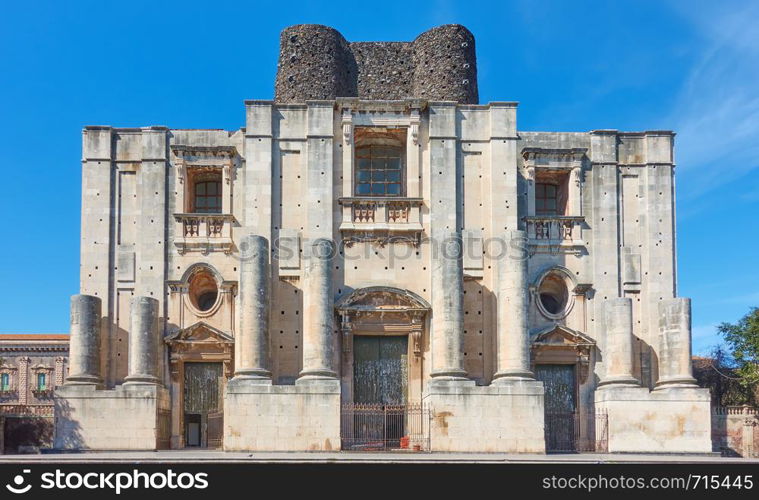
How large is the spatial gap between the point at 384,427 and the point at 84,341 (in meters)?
9.55

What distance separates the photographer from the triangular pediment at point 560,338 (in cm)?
3188

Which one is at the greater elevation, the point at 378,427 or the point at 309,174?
the point at 309,174

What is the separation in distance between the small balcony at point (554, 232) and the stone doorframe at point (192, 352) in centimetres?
1027

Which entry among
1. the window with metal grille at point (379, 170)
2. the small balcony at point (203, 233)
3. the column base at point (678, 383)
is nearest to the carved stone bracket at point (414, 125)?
the window with metal grille at point (379, 170)

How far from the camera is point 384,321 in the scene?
103 feet

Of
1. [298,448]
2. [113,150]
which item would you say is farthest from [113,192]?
[298,448]

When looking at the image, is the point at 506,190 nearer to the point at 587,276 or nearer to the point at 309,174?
the point at 587,276

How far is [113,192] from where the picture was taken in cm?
3281

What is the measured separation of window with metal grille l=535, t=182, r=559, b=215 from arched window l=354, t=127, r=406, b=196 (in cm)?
483

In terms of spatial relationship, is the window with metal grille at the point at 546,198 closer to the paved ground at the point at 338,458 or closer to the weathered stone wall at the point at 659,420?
the weathered stone wall at the point at 659,420

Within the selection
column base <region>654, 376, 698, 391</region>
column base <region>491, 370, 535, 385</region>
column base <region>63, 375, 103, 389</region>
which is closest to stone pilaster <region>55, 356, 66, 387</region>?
column base <region>63, 375, 103, 389</region>
